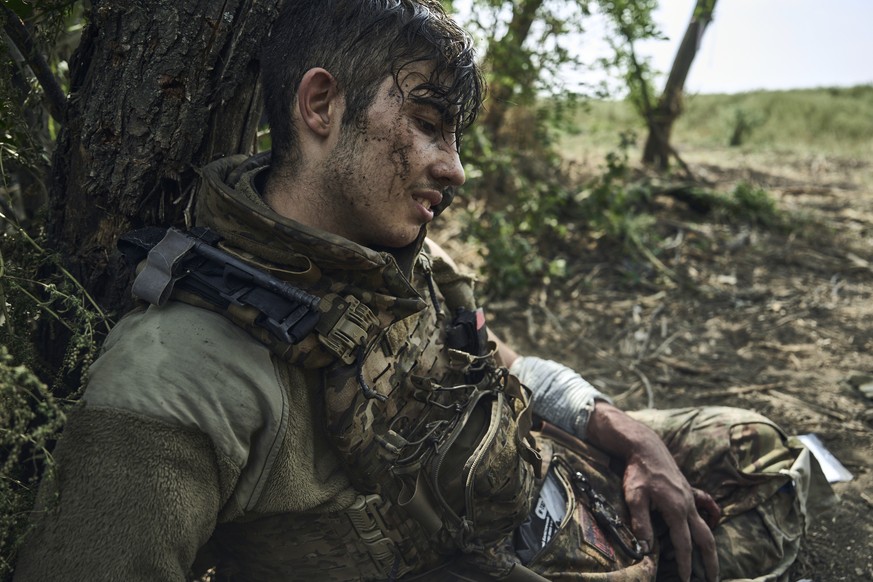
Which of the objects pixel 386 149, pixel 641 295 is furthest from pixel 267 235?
pixel 641 295

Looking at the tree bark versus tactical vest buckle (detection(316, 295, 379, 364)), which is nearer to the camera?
tactical vest buckle (detection(316, 295, 379, 364))

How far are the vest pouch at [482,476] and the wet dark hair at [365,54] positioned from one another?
840 mm

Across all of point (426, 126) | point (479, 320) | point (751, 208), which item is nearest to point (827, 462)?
point (479, 320)

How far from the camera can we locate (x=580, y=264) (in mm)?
5426

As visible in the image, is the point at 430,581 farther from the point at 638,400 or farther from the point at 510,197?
the point at 510,197

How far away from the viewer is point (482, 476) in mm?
2010

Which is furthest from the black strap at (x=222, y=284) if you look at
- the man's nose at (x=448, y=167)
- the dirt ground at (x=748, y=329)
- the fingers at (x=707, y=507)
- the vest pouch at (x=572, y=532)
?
the dirt ground at (x=748, y=329)

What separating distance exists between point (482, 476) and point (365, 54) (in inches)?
46.3

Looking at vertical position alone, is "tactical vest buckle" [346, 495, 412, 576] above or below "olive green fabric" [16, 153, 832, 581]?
below

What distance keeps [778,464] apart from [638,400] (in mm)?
1254

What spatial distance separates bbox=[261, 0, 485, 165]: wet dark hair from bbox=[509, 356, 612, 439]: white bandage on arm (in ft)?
3.65

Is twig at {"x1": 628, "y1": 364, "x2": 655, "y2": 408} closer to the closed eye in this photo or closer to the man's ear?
the closed eye

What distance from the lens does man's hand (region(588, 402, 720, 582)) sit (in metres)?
2.46

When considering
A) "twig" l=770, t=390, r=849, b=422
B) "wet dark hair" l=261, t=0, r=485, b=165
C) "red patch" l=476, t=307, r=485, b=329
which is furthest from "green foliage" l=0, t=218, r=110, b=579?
"twig" l=770, t=390, r=849, b=422
